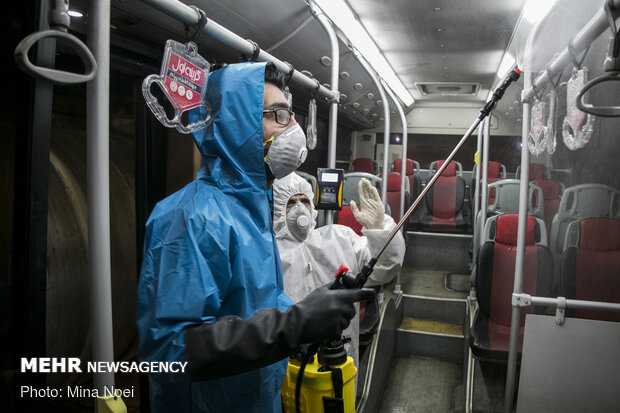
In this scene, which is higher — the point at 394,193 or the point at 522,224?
the point at 394,193

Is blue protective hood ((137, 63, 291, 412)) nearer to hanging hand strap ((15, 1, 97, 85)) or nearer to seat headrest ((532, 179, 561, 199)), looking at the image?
hanging hand strap ((15, 1, 97, 85))

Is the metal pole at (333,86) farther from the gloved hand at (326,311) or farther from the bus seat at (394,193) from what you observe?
the bus seat at (394,193)

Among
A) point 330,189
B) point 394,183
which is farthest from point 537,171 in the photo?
point 394,183

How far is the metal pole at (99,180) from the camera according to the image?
3.39 feet

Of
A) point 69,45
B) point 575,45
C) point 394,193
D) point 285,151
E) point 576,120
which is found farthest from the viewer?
point 394,193

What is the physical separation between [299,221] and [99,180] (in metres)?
1.21

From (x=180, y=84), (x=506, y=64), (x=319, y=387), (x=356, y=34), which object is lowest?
(x=319, y=387)

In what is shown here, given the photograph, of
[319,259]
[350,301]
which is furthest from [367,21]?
[350,301]

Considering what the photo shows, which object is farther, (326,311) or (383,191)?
(383,191)

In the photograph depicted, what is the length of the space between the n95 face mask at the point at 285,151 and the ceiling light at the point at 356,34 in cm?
218

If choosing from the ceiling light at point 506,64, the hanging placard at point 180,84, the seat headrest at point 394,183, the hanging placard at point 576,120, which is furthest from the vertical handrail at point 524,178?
the seat headrest at point 394,183

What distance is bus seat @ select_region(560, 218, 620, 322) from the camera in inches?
76.0

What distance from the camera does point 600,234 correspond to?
7.00ft

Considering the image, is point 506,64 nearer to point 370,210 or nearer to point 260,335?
point 370,210
